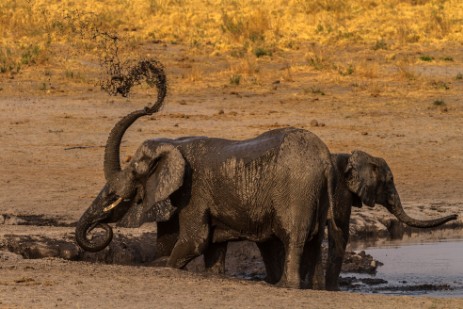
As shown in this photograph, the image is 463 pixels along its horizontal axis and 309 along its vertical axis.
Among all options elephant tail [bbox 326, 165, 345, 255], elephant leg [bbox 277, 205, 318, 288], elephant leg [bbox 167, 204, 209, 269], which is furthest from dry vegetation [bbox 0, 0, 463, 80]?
elephant leg [bbox 277, 205, 318, 288]

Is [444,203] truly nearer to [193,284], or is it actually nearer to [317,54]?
[193,284]

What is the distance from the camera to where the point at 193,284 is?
8633 mm

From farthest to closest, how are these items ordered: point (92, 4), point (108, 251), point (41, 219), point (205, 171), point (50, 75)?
1. point (92, 4)
2. point (50, 75)
3. point (41, 219)
4. point (108, 251)
5. point (205, 171)

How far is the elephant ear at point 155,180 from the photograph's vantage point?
30.3ft

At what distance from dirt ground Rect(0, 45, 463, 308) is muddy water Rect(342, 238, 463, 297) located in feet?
2.05

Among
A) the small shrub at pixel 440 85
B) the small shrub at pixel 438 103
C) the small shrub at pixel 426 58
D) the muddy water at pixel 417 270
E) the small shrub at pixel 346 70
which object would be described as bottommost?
the muddy water at pixel 417 270

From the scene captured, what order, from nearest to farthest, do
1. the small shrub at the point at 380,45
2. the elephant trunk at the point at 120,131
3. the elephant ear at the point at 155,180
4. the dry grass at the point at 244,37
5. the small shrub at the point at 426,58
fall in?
1. the elephant ear at the point at 155,180
2. the elephant trunk at the point at 120,131
3. the dry grass at the point at 244,37
4. the small shrub at the point at 426,58
5. the small shrub at the point at 380,45

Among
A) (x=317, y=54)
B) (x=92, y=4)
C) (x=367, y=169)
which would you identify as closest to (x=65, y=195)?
(x=367, y=169)

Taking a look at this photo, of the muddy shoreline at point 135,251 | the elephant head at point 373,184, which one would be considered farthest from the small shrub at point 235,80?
the elephant head at point 373,184

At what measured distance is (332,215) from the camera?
29.6 ft

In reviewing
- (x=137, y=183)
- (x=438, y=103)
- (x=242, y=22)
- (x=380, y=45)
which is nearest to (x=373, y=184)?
(x=137, y=183)

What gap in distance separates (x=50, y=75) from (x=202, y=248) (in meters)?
12.6

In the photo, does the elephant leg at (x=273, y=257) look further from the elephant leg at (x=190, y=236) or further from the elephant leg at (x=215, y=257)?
the elephant leg at (x=190, y=236)

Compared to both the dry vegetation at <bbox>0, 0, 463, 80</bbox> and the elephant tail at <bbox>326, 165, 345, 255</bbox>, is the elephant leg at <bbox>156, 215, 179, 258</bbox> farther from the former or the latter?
the dry vegetation at <bbox>0, 0, 463, 80</bbox>
